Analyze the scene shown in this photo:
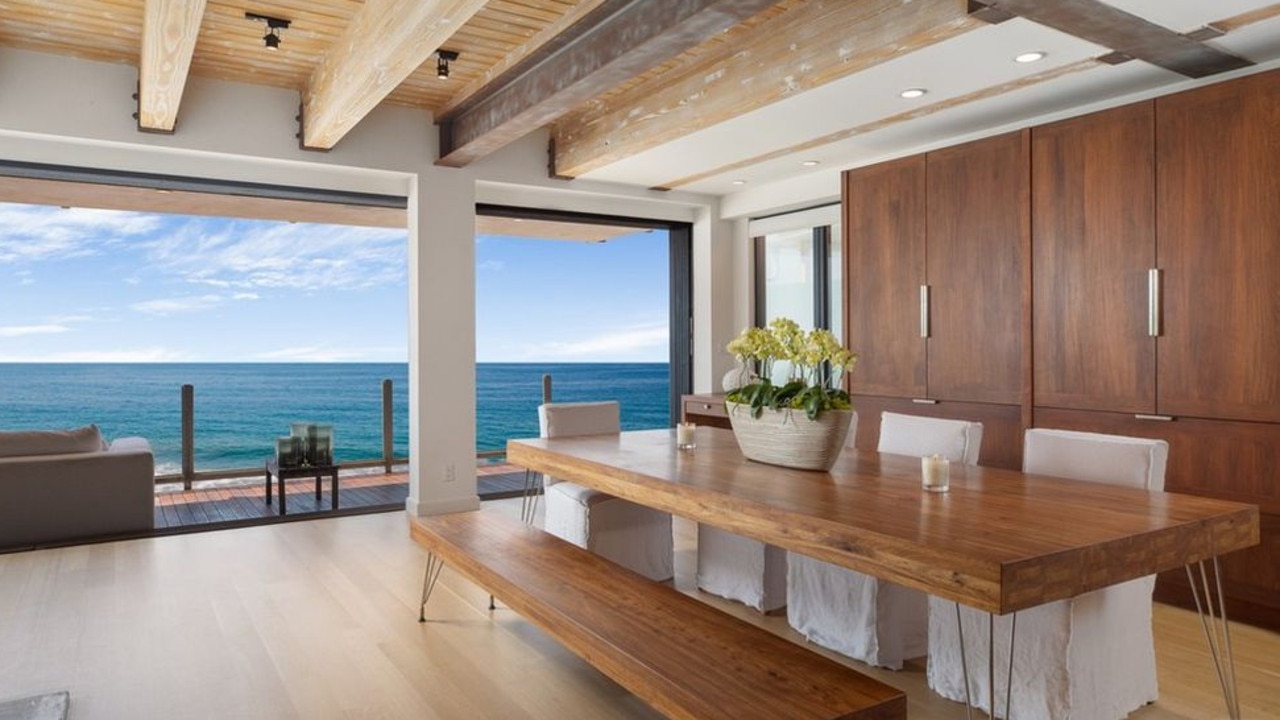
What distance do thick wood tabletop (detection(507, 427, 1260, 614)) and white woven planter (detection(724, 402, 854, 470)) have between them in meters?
0.05

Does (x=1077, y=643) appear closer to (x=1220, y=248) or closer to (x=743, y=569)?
(x=743, y=569)

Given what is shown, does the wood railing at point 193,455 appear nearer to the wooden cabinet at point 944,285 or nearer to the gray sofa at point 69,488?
the gray sofa at point 69,488

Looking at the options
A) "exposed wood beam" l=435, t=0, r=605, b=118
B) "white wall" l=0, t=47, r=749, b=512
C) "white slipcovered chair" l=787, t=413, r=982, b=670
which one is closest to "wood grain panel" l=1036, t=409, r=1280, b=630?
"white slipcovered chair" l=787, t=413, r=982, b=670

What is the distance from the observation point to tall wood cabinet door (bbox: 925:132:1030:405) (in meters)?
3.96

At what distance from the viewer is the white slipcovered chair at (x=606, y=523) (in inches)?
140

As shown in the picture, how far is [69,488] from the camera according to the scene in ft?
14.5

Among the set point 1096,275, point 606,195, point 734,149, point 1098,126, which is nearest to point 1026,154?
point 1098,126

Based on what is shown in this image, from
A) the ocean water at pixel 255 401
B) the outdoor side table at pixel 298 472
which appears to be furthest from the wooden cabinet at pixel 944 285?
the ocean water at pixel 255 401

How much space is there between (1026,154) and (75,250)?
15975mm

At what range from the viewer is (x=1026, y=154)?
3873 mm

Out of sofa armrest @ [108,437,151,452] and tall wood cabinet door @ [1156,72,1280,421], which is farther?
sofa armrest @ [108,437,151,452]

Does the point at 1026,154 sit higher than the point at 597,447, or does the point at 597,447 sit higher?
the point at 1026,154

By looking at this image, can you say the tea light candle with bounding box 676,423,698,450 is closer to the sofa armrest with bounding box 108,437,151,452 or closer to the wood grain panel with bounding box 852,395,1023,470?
the wood grain panel with bounding box 852,395,1023,470

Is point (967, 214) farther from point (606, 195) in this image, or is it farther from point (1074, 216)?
point (606, 195)
